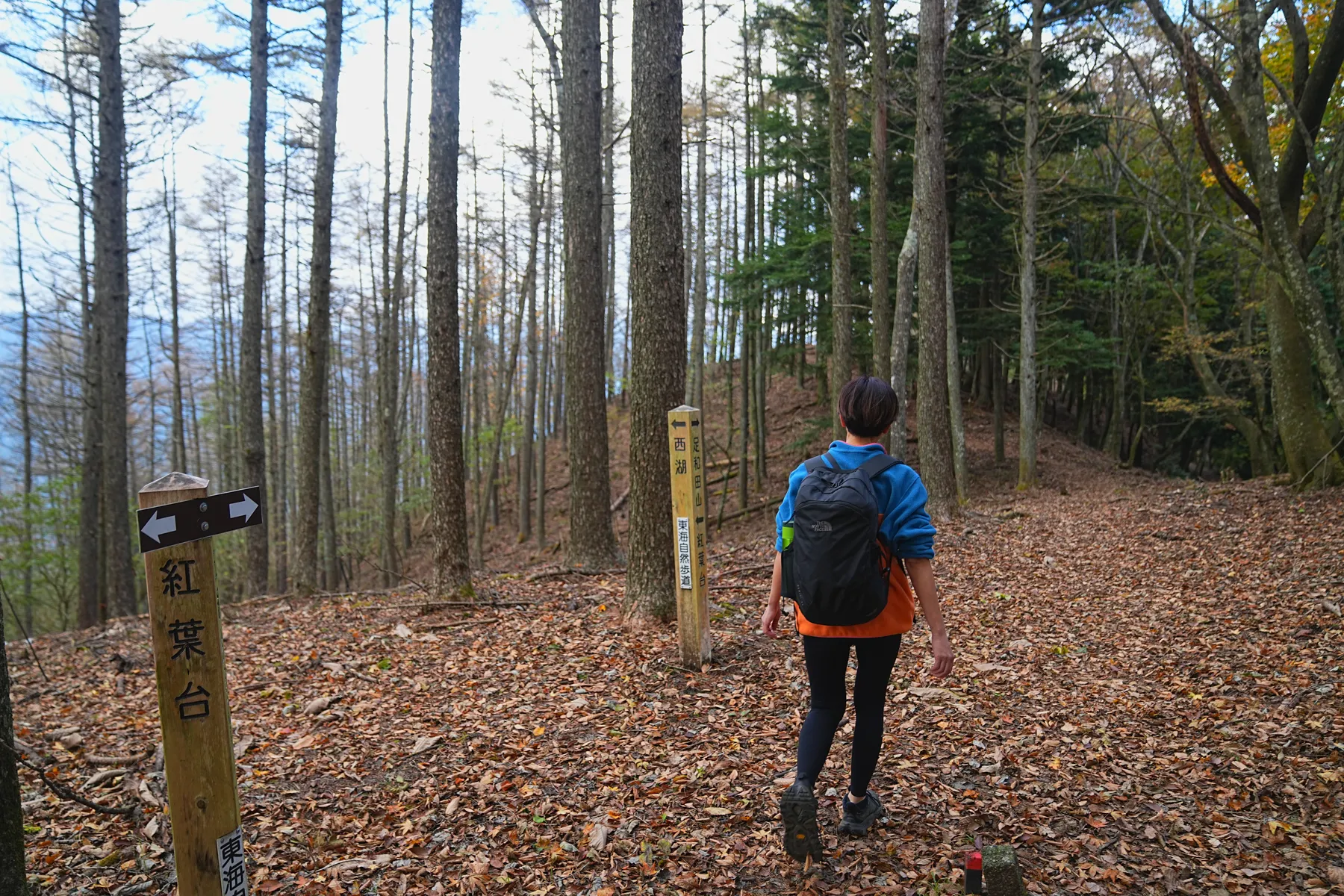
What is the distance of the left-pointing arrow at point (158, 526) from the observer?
2340 mm

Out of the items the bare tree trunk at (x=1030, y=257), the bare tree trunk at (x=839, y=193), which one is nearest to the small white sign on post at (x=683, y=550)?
the bare tree trunk at (x=839, y=193)

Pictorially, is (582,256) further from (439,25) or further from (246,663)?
(246,663)

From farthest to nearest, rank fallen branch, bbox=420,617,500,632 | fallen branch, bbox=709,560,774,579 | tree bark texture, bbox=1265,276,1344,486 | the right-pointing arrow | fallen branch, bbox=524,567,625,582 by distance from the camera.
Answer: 1. tree bark texture, bbox=1265,276,1344,486
2. fallen branch, bbox=524,567,625,582
3. fallen branch, bbox=709,560,774,579
4. fallen branch, bbox=420,617,500,632
5. the right-pointing arrow

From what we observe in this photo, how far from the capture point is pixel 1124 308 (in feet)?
71.9

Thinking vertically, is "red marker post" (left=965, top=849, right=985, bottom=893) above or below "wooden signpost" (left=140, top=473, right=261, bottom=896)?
below

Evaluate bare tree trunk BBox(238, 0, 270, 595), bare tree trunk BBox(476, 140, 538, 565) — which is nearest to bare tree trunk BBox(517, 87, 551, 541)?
bare tree trunk BBox(476, 140, 538, 565)

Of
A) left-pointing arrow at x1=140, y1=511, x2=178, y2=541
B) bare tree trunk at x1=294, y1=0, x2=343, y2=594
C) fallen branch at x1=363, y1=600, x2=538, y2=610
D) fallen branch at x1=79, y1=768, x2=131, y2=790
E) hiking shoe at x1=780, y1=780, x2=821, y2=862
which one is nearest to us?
left-pointing arrow at x1=140, y1=511, x2=178, y2=541

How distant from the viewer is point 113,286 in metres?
11.2

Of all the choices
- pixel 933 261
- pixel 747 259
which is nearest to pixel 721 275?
pixel 747 259

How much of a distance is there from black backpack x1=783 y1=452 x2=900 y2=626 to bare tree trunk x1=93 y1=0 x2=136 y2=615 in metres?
12.1

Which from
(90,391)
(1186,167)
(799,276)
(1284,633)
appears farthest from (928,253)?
(90,391)

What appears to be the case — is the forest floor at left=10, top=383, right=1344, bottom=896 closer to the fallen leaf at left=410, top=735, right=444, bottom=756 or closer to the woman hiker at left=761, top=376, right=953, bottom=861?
the fallen leaf at left=410, top=735, right=444, bottom=756

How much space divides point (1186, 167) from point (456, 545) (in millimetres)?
18662

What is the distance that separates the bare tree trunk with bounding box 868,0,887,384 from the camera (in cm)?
1233
